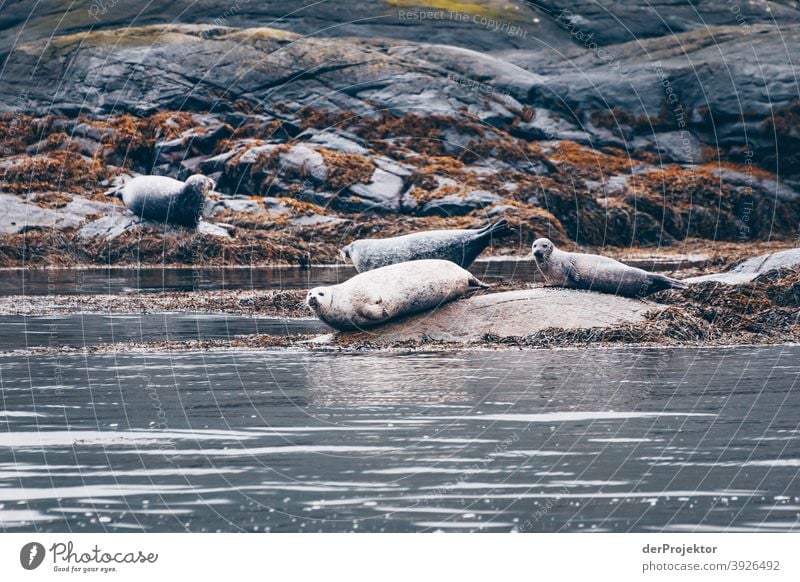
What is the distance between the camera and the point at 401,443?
11.4 meters

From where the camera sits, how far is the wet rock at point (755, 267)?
22.5 meters

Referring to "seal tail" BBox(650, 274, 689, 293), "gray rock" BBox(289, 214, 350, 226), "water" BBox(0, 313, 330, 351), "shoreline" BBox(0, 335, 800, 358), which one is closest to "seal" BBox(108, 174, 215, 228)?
"gray rock" BBox(289, 214, 350, 226)

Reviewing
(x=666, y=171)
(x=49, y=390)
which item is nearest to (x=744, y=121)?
(x=666, y=171)

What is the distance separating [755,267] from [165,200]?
16627 millimetres

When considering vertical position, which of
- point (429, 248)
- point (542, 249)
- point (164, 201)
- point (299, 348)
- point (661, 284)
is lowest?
point (164, 201)

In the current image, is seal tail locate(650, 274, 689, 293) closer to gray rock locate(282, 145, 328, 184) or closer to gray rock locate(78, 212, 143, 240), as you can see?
gray rock locate(78, 212, 143, 240)

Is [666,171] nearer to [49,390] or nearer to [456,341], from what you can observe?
[456,341]

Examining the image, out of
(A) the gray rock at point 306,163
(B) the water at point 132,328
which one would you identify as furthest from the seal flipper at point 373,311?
(A) the gray rock at point 306,163

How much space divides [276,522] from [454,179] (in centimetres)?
3412

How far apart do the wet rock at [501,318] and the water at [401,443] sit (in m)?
1.41

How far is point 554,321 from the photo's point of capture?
18.6m

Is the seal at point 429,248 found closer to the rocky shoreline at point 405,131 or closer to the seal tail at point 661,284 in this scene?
the seal tail at point 661,284

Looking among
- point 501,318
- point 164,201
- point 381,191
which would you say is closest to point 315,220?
point 381,191

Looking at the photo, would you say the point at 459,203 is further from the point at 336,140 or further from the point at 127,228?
the point at 127,228
